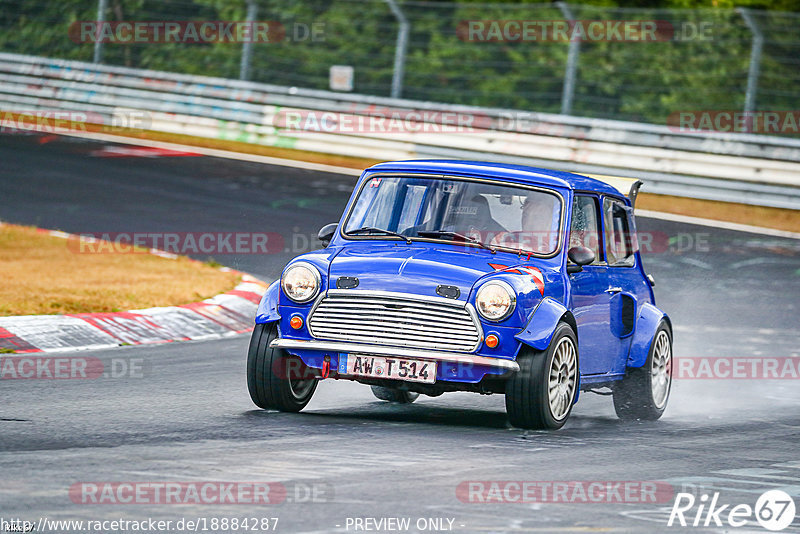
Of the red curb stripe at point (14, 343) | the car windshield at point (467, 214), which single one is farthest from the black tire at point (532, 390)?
the red curb stripe at point (14, 343)

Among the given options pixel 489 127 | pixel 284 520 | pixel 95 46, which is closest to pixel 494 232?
pixel 284 520

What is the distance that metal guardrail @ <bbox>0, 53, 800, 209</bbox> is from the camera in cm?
2111

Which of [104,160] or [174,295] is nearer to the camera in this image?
[174,295]

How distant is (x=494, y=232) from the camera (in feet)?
29.6

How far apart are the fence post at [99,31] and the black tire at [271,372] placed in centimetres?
1943

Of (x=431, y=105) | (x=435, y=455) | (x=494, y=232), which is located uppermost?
(x=431, y=105)

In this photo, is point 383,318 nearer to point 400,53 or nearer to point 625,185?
point 625,185

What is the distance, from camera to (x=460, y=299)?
8.20m

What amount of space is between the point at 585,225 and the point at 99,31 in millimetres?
19355

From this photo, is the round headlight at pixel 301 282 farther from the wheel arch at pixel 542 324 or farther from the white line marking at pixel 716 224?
the white line marking at pixel 716 224

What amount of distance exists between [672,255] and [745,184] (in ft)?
12.7

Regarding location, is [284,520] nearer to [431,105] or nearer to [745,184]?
[745,184]

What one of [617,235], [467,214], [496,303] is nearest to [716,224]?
[617,235]

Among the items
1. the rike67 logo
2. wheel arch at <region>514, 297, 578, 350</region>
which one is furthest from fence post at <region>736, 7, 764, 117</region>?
the rike67 logo
